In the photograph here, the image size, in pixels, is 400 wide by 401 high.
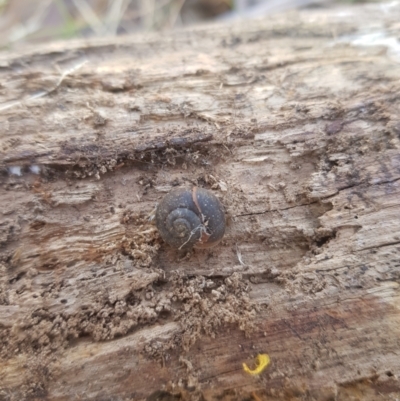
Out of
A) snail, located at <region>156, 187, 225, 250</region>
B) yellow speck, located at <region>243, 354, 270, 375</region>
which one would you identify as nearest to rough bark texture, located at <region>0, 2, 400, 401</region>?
yellow speck, located at <region>243, 354, 270, 375</region>

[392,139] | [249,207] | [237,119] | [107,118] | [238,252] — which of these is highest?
[107,118]

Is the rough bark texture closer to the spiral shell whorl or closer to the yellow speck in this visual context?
the yellow speck

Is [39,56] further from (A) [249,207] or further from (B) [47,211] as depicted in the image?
(A) [249,207]

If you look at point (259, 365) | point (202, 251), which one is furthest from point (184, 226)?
point (259, 365)

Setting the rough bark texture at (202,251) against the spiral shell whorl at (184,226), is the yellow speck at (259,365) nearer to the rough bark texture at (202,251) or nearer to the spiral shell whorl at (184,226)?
the rough bark texture at (202,251)

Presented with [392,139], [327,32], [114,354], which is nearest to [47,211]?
[114,354]

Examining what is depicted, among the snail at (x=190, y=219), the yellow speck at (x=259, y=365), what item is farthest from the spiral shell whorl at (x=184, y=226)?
the yellow speck at (x=259, y=365)

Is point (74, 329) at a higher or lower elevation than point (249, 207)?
lower

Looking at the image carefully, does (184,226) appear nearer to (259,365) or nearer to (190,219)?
(190,219)
